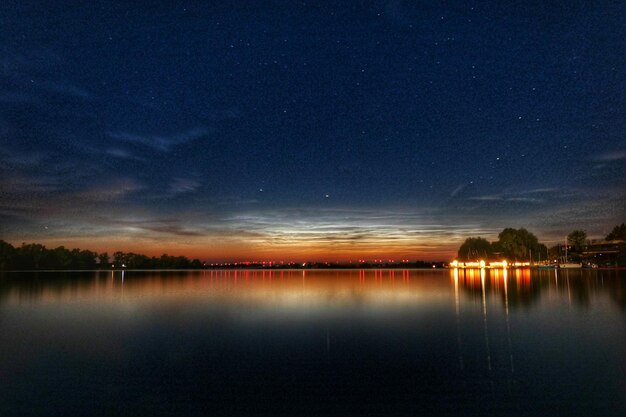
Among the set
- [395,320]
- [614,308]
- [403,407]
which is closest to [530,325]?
[395,320]

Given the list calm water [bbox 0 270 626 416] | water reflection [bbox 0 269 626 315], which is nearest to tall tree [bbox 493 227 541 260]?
water reflection [bbox 0 269 626 315]

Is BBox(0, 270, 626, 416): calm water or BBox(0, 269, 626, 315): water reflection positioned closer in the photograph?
BBox(0, 270, 626, 416): calm water

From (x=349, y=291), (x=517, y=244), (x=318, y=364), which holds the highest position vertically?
(x=517, y=244)

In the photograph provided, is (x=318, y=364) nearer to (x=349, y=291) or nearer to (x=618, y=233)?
(x=349, y=291)

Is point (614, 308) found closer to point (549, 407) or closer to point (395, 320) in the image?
point (395, 320)

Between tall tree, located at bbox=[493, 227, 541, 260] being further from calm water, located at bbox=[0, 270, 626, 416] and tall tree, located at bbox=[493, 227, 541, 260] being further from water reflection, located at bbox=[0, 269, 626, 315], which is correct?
calm water, located at bbox=[0, 270, 626, 416]

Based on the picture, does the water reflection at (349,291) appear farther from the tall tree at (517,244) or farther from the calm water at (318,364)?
the tall tree at (517,244)

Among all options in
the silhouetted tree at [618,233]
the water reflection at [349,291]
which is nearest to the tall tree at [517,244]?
the silhouetted tree at [618,233]

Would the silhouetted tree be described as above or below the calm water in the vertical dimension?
above

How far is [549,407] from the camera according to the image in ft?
43.5

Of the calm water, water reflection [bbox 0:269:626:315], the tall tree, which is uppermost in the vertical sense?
the tall tree

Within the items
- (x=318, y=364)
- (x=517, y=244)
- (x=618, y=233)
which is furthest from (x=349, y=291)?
(x=618, y=233)

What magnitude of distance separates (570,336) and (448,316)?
32.3 ft

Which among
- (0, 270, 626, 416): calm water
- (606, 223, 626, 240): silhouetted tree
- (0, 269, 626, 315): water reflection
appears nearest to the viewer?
(0, 270, 626, 416): calm water
